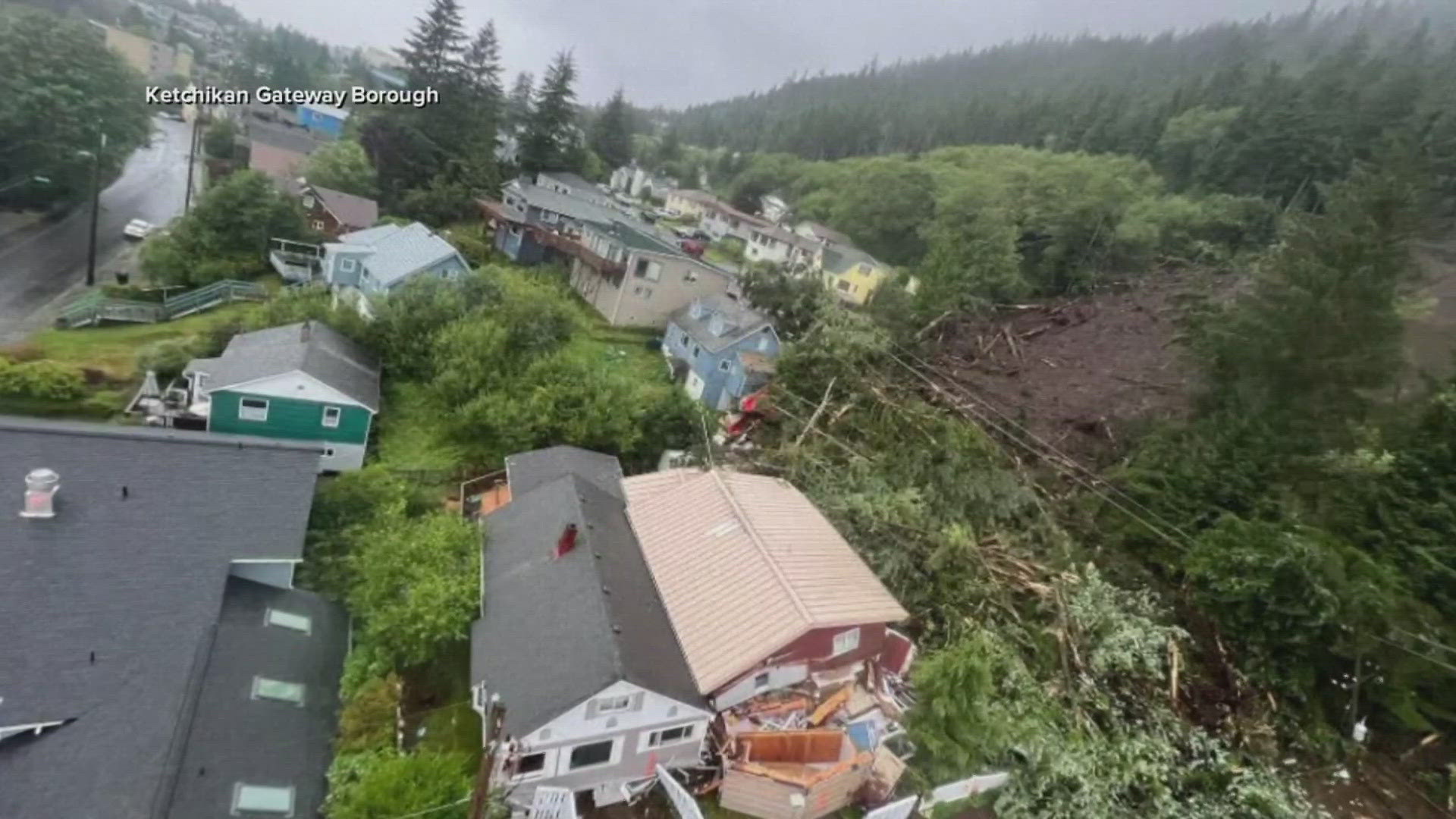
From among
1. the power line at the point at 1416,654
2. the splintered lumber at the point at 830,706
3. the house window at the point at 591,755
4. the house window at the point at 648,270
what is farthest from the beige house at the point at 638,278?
the power line at the point at 1416,654

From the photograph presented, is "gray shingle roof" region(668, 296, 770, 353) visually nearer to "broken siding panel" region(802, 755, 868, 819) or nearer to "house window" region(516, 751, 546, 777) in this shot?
"broken siding panel" region(802, 755, 868, 819)

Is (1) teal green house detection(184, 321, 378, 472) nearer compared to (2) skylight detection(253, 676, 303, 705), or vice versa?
(2) skylight detection(253, 676, 303, 705)

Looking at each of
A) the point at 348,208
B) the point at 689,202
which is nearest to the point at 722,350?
the point at 348,208

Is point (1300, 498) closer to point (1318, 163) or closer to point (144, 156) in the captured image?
point (1318, 163)

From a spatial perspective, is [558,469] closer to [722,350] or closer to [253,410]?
[253,410]

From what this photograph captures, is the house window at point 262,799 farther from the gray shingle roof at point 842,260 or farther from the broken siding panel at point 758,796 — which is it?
the gray shingle roof at point 842,260

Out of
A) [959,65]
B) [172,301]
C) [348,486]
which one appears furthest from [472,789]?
[959,65]

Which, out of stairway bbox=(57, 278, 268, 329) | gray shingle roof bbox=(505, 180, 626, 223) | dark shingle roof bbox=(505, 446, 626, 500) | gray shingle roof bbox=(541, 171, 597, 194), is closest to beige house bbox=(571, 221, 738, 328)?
gray shingle roof bbox=(505, 180, 626, 223)
